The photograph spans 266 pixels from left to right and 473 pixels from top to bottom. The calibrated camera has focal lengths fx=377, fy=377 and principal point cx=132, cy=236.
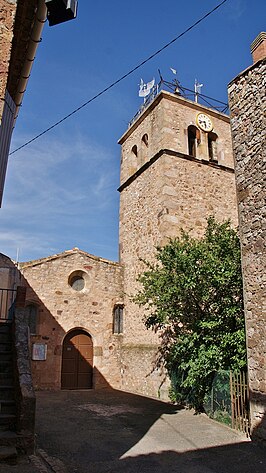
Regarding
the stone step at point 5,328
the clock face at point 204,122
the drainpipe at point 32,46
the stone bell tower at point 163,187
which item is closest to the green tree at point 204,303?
the stone bell tower at point 163,187

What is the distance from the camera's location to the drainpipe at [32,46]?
509 centimetres

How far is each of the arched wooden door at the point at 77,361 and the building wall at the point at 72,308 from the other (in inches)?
10.4

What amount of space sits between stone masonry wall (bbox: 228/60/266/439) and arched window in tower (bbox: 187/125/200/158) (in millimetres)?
7886

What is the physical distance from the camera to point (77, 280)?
52.5ft

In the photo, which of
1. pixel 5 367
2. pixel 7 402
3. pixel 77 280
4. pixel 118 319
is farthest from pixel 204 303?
pixel 77 280

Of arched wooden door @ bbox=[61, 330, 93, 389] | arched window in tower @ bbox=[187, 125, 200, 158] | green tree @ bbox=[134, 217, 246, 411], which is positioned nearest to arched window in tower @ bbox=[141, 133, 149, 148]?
arched window in tower @ bbox=[187, 125, 200, 158]

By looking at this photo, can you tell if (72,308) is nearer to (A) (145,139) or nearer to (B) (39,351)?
(B) (39,351)

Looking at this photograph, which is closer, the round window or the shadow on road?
the shadow on road

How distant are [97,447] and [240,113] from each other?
277 inches

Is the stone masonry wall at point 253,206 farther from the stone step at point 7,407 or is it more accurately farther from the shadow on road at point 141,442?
the stone step at point 7,407

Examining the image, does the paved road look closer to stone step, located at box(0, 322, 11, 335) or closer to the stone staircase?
the stone staircase

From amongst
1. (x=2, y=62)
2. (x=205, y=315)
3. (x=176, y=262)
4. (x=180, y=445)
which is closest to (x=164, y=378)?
(x=205, y=315)

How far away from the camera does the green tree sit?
8.48 m

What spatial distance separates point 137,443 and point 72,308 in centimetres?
915
